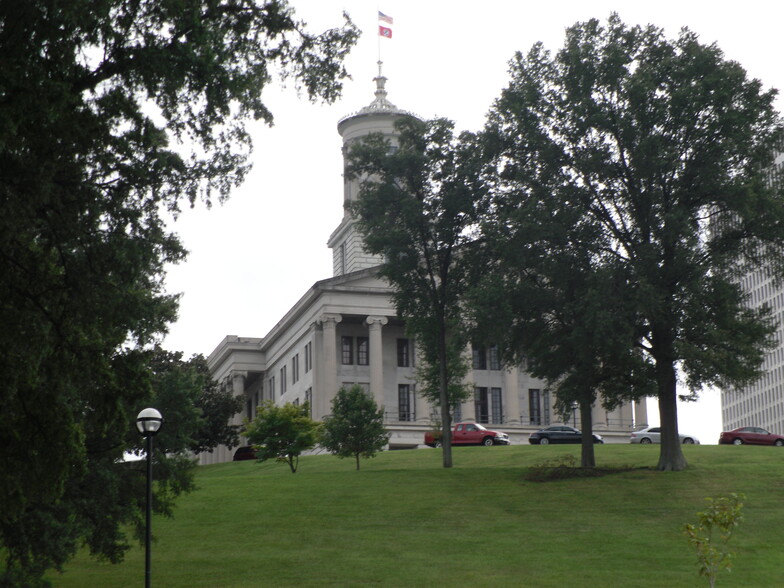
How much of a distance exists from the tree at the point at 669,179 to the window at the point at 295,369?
44.0 m

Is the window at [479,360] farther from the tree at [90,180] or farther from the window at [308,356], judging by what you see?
the tree at [90,180]

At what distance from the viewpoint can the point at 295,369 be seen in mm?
84688

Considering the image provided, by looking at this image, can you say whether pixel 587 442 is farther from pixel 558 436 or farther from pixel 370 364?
pixel 370 364

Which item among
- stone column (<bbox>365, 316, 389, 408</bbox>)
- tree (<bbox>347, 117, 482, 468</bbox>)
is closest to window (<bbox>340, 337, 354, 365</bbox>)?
stone column (<bbox>365, 316, 389, 408</bbox>)

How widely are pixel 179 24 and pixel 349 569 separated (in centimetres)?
1268

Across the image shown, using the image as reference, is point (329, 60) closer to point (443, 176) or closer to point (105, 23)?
point (105, 23)


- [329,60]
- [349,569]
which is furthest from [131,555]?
[329,60]

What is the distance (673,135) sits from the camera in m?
39.6

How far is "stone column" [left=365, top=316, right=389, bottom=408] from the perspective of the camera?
250 ft

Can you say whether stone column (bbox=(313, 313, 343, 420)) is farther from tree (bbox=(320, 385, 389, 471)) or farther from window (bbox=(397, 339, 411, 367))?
tree (bbox=(320, 385, 389, 471))

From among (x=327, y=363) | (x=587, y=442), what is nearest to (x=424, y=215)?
(x=587, y=442)

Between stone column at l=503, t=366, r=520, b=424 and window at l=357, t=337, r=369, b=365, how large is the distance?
981 cm

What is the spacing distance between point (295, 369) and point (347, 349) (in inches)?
242

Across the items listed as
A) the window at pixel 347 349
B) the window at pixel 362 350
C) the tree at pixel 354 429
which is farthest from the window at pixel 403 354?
the tree at pixel 354 429
